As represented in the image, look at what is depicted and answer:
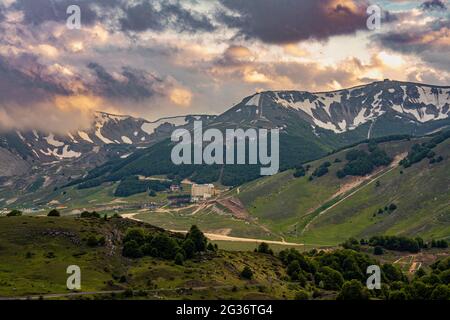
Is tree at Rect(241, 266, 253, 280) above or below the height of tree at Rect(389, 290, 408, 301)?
above

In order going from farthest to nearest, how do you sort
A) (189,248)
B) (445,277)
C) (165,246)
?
(445,277)
(189,248)
(165,246)

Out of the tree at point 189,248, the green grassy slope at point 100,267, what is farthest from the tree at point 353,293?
the tree at point 189,248

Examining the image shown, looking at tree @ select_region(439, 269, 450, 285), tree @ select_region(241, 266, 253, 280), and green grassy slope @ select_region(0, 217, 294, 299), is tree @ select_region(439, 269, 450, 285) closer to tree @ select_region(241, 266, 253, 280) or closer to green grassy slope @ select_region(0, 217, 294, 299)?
green grassy slope @ select_region(0, 217, 294, 299)

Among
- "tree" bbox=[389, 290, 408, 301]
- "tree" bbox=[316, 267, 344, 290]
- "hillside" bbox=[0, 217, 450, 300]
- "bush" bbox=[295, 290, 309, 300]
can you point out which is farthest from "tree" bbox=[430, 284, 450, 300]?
"bush" bbox=[295, 290, 309, 300]

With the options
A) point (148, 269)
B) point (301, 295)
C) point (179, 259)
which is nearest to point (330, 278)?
point (301, 295)

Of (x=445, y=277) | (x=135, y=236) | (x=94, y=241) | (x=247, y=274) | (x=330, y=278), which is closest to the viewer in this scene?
(x=247, y=274)

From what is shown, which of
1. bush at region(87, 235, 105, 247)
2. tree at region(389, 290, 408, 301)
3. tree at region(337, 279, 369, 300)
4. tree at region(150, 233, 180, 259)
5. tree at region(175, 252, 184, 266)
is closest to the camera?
tree at region(337, 279, 369, 300)

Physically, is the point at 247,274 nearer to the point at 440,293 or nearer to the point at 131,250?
the point at 131,250

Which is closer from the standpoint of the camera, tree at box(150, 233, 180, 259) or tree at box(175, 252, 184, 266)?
tree at box(175, 252, 184, 266)

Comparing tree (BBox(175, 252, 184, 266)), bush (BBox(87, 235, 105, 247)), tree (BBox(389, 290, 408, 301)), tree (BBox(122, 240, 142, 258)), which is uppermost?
bush (BBox(87, 235, 105, 247))
